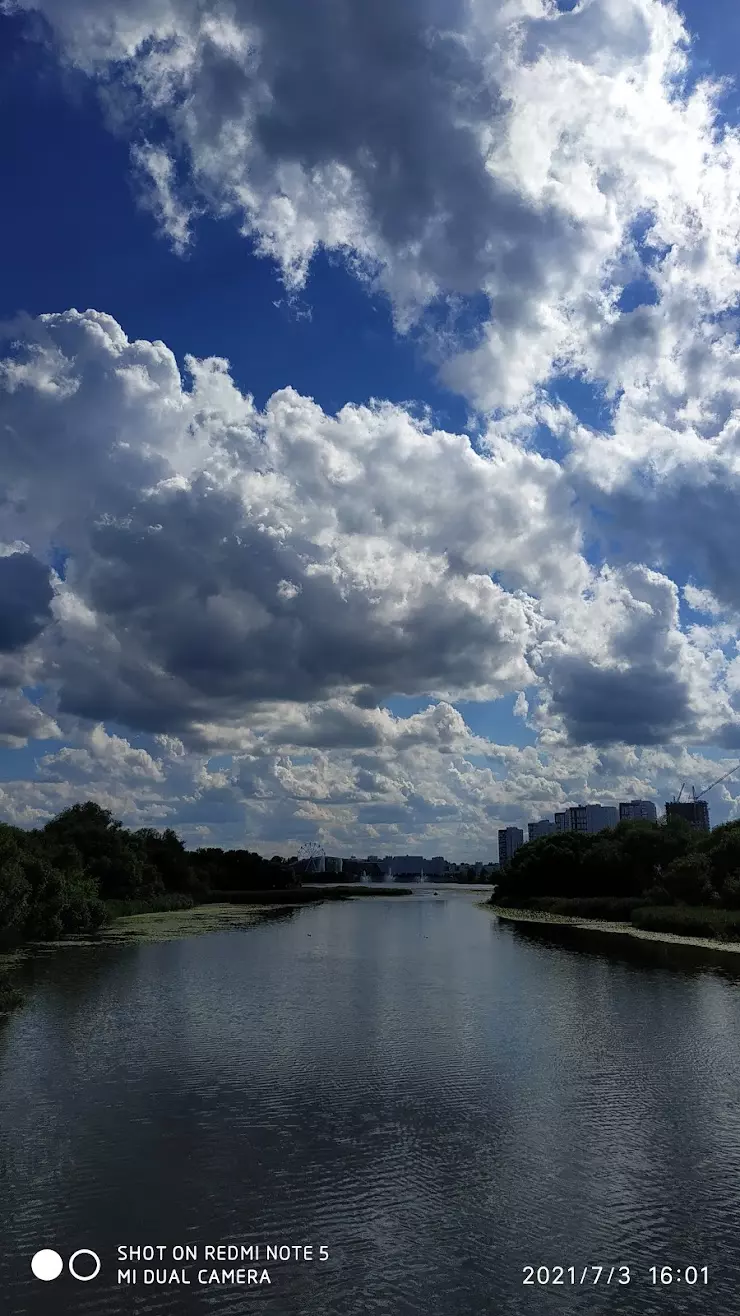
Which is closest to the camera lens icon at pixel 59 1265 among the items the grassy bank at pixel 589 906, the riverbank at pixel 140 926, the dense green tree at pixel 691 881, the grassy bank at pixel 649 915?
the riverbank at pixel 140 926

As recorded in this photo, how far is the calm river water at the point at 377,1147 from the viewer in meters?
15.1

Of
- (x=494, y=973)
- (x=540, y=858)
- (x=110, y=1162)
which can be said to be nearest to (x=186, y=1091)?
(x=110, y=1162)

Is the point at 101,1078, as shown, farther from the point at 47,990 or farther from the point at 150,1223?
the point at 47,990

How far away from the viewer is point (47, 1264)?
1569cm

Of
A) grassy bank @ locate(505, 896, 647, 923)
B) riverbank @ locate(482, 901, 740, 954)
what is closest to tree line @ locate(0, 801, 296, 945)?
riverbank @ locate(482, 901, 740, 954)

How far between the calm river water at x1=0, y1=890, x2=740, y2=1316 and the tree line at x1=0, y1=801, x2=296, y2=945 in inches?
741

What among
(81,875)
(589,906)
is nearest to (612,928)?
(589,906)

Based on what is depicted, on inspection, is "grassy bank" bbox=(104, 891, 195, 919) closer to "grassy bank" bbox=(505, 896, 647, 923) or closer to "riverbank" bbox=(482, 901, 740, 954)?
"riverbank" bbox=(482, 901, 740, 954)

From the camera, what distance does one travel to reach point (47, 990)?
45188 mm

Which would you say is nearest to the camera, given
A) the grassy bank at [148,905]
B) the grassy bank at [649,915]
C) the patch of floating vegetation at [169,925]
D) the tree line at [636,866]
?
the grassy bank at [649,915]

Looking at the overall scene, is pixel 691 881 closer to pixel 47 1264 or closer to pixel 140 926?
pixel 140 926

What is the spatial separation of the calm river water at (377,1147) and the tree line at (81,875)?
18827 millimetres

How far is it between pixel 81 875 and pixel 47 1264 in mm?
82253

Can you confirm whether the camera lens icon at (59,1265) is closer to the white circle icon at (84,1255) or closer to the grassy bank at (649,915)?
the white circle icon at (84,1255)
